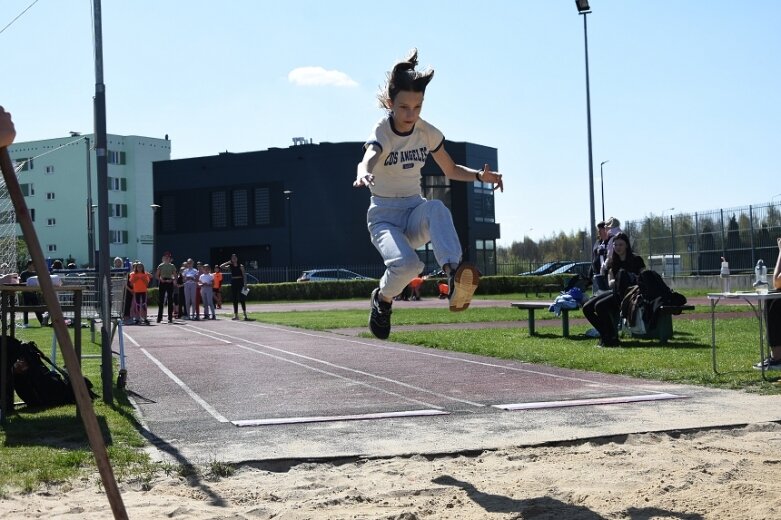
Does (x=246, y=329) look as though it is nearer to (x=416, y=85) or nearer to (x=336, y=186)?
(x=416, y=85)

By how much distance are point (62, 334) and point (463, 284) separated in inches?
121

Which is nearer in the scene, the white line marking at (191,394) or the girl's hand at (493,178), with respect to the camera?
the girl's hand at (493,178)

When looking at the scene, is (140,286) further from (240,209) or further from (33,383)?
(240,209)

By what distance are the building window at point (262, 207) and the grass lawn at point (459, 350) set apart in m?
38.0

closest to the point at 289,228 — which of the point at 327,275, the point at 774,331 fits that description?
the point at 327,275

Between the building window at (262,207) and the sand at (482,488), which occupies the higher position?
the building window at (262,207)

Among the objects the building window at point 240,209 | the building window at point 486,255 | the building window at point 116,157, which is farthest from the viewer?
the building window at point 116,157

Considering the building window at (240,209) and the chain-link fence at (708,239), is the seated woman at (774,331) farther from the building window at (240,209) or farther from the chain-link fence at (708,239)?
the building window at (240,209)

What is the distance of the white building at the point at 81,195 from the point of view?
267ft

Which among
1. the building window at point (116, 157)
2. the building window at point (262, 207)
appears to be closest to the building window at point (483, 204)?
the building window at point (262, 207)

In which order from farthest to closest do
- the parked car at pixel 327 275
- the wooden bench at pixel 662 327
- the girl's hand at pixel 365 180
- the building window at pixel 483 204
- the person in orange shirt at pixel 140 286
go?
the building window at pixel 483 204, the parked car at pixel 327 275, the person in orange shirt at pixel 140 286, the wooden bench at pixel 662 327, the girl's hand at pixel 365 180

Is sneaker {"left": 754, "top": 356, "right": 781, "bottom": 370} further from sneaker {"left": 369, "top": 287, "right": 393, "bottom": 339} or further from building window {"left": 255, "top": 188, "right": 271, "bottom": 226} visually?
building window {"left": 255, "top": 188, "right": 271, "bottom": 226}

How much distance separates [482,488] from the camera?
5465 mm

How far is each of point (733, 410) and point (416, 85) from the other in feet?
12.6
